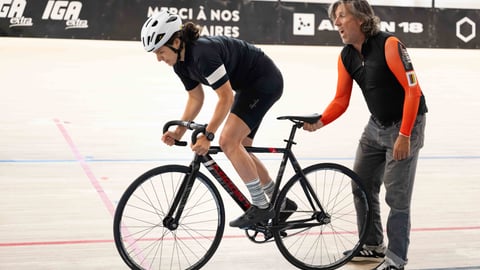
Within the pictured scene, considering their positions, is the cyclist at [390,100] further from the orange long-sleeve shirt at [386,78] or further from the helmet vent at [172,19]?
the helmet vent at [172,19]

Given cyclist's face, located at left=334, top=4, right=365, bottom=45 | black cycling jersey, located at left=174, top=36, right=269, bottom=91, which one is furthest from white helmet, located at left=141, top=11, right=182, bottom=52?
cyclist's face, located at left=334, top=4, right=365, bottom=45

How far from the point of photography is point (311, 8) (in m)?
15.8

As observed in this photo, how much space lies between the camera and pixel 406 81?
351cm

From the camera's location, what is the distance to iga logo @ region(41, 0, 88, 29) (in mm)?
14383

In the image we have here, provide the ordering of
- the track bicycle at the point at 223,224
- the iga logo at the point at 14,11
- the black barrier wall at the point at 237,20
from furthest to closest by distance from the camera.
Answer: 1. the black barrier wall at the point at 237,20
2. the iga logo at the point at 14,11
3. the track bicycle at the point at 223,224

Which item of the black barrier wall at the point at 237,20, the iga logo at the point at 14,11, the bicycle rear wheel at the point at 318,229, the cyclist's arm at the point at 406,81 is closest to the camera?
the cyclist's arm at the point at 406,81

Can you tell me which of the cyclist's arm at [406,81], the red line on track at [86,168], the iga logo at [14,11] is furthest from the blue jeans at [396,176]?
the iga logo at [14,11]

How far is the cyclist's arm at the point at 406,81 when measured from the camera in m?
3.51

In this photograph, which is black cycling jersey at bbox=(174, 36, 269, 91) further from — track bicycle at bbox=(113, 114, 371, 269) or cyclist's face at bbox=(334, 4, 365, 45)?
cyclist's face at bbox=(334, 4, 365, 45)

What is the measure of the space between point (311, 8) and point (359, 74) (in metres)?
12.2

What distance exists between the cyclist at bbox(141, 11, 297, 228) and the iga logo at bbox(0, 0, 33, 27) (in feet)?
36.0

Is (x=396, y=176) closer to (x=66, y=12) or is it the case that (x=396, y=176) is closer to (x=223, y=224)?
(x=223, y=224)

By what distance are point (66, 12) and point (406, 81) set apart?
1177cm

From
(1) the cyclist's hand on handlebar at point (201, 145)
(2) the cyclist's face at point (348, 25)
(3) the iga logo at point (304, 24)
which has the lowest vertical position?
(3) the iga logo at point (304, 24)
